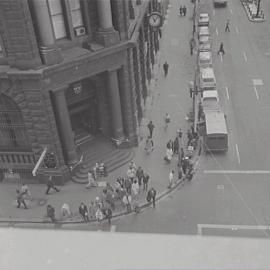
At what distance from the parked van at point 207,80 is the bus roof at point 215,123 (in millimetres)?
6041

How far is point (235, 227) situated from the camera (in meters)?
24.9

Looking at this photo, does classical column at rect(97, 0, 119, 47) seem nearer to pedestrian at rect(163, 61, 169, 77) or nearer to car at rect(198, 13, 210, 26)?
pedestrian at rect(163, 61, 169, 77)

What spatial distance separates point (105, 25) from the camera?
27359 millimetres

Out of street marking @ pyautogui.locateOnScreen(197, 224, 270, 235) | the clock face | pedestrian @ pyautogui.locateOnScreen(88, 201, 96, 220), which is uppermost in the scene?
the clock face

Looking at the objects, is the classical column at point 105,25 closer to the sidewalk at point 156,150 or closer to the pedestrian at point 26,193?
the sidewalk at point 156,150

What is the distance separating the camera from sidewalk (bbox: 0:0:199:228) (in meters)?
28.0

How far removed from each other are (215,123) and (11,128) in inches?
614

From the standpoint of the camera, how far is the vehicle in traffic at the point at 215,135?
31141 millimetres

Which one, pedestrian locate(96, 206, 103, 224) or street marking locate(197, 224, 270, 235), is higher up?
pedestrian locate(96, 206, 103, 224)

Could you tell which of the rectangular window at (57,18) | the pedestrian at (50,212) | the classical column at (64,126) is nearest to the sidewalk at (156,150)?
the pedestrian at (50,212)

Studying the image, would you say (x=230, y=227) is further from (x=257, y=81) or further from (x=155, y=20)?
(x=257, y=81)

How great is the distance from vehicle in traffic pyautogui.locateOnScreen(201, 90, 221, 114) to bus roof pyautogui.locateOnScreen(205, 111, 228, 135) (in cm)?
144

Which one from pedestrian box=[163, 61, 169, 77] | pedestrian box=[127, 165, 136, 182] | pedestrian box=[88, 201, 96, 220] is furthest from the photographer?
pedestrian box=[163, 61, 169, 77]

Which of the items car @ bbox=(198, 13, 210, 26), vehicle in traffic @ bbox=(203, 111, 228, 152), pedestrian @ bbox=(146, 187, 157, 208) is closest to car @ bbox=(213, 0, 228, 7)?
car @ bbox=(198, 13, 210, 26)
